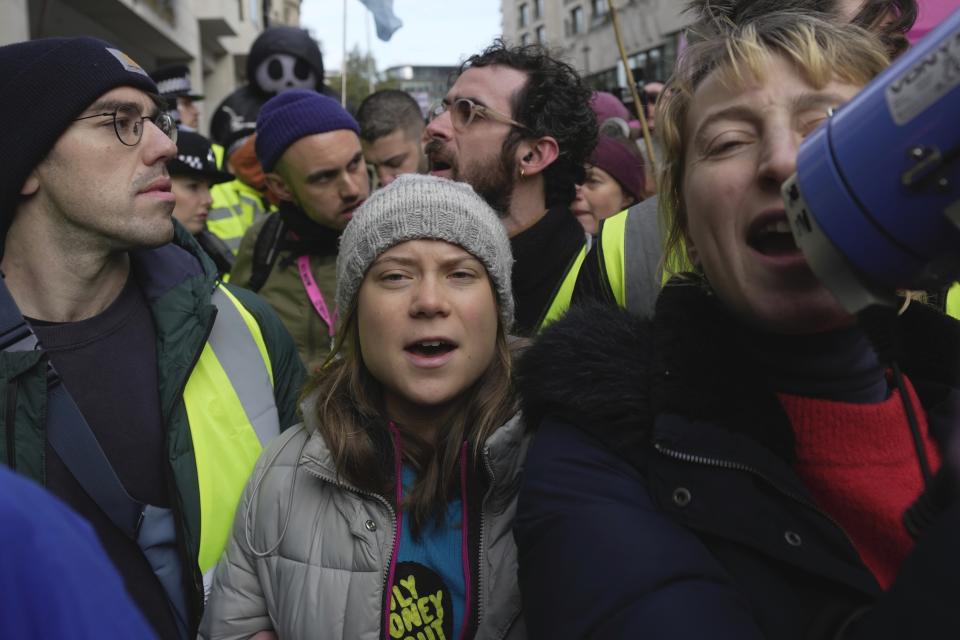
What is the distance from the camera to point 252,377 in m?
2.22

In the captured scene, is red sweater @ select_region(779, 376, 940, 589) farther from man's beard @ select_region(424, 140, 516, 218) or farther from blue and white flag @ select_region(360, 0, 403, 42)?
blue and white flag @ select_region(360, 0, 403, 42)

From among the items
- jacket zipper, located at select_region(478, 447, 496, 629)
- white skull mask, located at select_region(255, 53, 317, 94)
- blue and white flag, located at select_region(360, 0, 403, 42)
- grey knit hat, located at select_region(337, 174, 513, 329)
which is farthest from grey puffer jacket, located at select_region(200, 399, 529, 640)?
blue and white flag, located at select_region(360, 0, 403, 42)

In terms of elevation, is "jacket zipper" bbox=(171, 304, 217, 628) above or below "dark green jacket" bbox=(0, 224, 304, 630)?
below

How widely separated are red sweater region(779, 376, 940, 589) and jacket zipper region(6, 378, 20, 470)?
1636 millimetres

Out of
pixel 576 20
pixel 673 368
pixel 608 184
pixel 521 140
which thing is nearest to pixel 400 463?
pixel 673 368

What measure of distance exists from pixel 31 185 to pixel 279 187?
153cm

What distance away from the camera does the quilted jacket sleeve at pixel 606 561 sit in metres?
0.98

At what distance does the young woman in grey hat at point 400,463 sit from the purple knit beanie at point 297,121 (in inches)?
61.8

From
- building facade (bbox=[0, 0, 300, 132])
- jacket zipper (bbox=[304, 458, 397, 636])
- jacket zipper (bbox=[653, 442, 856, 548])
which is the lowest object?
jacket zipper (bbox=[304, 458, 397, 636])

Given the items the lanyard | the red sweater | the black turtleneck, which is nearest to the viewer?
the red sweater

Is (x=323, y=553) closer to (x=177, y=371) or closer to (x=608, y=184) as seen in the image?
(x=177, y=371)

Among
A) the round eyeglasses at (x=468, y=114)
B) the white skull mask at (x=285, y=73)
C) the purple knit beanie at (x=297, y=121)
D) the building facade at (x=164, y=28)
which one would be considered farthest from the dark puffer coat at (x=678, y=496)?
the building facade at (x=164, y=28)

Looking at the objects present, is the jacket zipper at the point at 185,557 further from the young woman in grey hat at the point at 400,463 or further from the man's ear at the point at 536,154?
the man's ear at the point at 536,154

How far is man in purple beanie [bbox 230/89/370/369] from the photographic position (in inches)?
135
